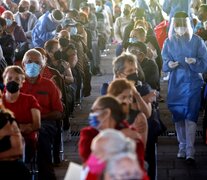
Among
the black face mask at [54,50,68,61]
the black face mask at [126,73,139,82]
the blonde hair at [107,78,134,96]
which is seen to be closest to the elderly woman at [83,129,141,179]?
the blonde hair at [107,78,134,96]

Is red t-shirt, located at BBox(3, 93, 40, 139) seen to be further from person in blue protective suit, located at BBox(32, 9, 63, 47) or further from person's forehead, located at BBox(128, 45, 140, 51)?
person in blue protective suit, located at BBox(32, 9, 63, 47)

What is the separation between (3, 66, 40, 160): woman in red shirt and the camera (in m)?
8.66

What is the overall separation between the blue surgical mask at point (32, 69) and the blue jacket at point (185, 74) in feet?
7.55

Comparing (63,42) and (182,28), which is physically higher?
(182,28)

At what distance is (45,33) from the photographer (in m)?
16.5

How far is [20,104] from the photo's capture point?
8.70m

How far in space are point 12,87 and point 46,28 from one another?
809 cm

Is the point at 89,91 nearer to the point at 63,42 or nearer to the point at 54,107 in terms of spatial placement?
the point at 63,42

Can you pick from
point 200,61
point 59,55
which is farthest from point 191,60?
point 59,55

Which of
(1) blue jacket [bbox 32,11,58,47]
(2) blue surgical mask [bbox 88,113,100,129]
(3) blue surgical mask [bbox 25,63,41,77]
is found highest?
(2) blue surgical mask [bbox 88,113,100,129]

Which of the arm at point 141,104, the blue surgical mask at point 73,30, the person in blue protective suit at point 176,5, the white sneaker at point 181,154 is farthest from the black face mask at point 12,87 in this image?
the person in blue protective suit at point 176,5

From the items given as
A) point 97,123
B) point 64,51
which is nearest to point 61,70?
point 64,51

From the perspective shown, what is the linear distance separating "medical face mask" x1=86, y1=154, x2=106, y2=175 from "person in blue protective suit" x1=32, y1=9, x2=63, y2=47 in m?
11.1

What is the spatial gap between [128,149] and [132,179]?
0.89 ft
